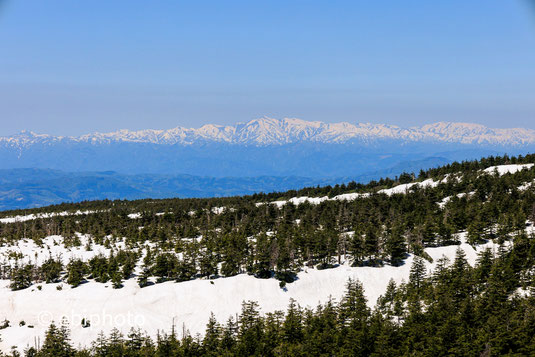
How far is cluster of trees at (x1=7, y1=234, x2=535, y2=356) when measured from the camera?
5950cm

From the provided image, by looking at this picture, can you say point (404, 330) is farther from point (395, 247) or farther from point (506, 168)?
point (506, 168)

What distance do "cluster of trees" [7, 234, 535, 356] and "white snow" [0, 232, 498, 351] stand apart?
10844 millimetres

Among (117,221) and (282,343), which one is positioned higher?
(117,221)

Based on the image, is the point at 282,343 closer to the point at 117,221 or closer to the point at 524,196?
the point at 524,196

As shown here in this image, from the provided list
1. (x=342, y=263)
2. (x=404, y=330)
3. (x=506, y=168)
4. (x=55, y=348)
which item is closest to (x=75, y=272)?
(x=55, y=348)

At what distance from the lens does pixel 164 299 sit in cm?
10038

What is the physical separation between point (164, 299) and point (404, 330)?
6091cm

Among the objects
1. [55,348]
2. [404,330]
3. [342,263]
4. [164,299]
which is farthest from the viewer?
[342,263]

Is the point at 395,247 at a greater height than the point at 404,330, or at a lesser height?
greater

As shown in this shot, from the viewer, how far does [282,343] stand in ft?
221

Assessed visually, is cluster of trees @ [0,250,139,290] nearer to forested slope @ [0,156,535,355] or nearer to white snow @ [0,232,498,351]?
forested slope @ [0,156,535,355]

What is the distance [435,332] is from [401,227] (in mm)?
59093

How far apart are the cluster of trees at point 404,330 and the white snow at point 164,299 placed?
10.8 metres

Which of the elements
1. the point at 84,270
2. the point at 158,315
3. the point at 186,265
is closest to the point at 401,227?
the point at 186,265
